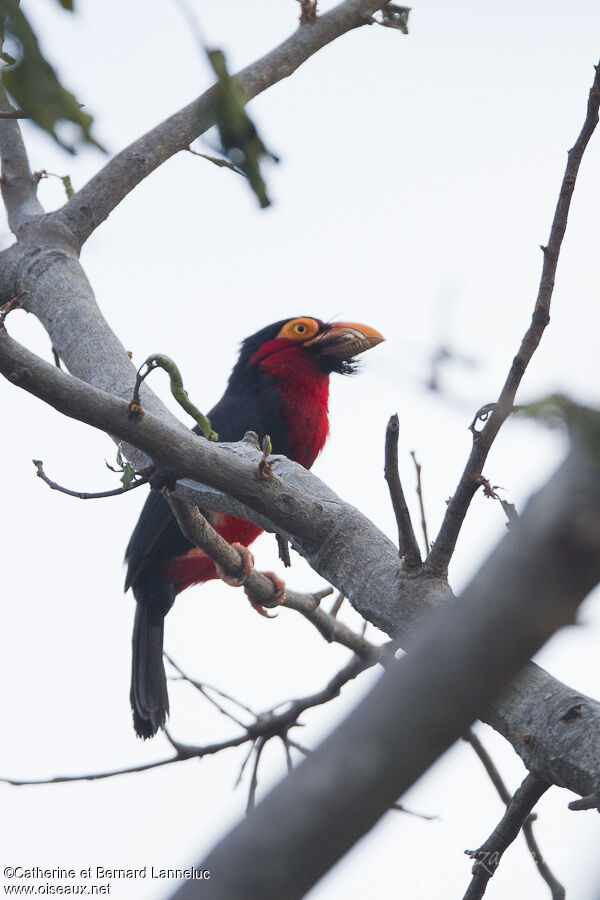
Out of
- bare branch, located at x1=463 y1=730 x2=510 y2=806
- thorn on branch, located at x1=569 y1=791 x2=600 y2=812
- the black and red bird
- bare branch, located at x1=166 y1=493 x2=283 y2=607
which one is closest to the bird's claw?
bare branch, located at x1=166 y1=493 x2=283 y2=607

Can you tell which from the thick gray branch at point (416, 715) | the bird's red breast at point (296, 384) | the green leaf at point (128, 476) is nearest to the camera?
the thick gray branch at point (416, 715)

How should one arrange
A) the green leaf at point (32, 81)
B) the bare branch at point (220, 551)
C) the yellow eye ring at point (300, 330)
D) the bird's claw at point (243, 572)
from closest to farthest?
the green leaf at point (32, 81)
the bare branch at point (220, 551)
the bird's claw at point (243, 572)
the yellow eye ring at point (300, 330)

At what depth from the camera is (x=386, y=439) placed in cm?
184

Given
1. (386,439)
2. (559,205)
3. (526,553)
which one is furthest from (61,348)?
(526,553)

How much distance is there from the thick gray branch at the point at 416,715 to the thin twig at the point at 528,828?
1452 mm

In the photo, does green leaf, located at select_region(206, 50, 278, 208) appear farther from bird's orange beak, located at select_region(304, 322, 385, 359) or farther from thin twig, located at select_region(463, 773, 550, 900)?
bird's orange beak, located at select_region(304, 322, 385, 359)

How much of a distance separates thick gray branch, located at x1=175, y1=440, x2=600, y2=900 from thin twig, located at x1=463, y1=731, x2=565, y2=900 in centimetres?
145

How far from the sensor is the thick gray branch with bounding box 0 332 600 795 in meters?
1.66

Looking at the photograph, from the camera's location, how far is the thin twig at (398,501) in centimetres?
183

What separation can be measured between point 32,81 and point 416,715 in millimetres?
820

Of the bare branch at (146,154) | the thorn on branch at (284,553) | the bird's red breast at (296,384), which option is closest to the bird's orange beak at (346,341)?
the bird's red breast at (296,384)

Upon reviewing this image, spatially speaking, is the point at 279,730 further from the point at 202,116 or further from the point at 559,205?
the point at 202,116

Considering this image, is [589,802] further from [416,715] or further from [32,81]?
[32,81]

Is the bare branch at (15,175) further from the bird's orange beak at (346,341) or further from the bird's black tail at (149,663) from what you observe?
the bird's black tail at (149,663)
